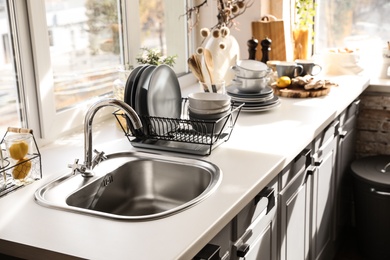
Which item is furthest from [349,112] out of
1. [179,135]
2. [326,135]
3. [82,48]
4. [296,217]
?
[82,48]

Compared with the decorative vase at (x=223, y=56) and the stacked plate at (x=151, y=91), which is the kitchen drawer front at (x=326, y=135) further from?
the stacked plate at (x=151, y=91)

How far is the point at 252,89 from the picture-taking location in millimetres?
2564

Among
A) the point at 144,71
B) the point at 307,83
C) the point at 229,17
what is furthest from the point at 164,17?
the point at 144,71

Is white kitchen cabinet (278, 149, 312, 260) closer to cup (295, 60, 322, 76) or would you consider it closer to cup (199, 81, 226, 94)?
cup (199, 81, 226, 94)

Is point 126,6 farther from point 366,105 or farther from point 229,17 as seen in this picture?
point 366,105

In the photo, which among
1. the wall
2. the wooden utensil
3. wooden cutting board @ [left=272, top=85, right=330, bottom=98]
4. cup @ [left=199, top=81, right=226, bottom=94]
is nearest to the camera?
cup @ [left=199, top=81, right=226, bottom=94]

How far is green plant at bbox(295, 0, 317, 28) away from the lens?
3.38 m

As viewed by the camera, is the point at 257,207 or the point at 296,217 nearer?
the point at 257,207

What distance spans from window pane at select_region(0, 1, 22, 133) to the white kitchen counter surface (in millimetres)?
171

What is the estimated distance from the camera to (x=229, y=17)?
9.88 feet

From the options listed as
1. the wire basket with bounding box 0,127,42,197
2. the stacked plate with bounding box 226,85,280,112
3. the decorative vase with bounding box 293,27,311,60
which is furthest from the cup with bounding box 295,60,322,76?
the wire basket with bounding box 0,127,42,197

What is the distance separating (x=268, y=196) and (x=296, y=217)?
530mm

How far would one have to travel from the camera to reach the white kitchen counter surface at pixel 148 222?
1.31 metres

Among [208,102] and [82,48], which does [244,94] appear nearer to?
[208,102]
